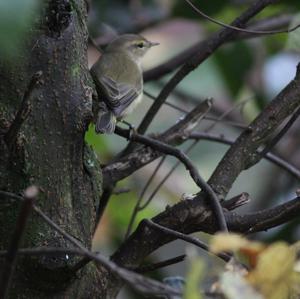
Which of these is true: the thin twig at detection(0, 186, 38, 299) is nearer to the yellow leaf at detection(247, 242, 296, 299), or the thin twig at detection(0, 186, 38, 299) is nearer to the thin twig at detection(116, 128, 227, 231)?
the yellow leaf at detection(247, 242, 296, 299)

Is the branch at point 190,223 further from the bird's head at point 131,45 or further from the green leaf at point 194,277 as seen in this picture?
the bird's head at point 131,45

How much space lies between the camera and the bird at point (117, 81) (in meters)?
2.12

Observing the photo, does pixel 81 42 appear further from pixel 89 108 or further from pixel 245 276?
pixel 245 276

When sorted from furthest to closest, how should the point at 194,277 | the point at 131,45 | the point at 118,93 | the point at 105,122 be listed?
the point at 131,45 → the point at 118,93 → the point at 105,122 → the point at 194,277

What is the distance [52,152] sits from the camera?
46.0 inches

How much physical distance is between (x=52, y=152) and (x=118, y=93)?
48.8 inches

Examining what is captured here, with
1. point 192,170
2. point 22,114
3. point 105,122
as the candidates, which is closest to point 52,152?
point 22,114

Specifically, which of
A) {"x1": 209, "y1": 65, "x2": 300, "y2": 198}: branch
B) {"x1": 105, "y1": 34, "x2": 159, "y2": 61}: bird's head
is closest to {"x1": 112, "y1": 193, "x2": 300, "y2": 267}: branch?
{"x1": 209, "y1": 65, "x2": 300, "y2": 198}: branch

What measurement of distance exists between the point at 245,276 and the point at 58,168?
45cm

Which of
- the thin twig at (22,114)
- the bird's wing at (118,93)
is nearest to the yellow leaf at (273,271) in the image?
the thin twig at (22,114)

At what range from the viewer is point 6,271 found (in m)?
0.79

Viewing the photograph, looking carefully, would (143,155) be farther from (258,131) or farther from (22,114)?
(22,114)

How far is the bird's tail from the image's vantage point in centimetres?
192

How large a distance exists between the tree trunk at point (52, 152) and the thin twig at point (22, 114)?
15 mm
